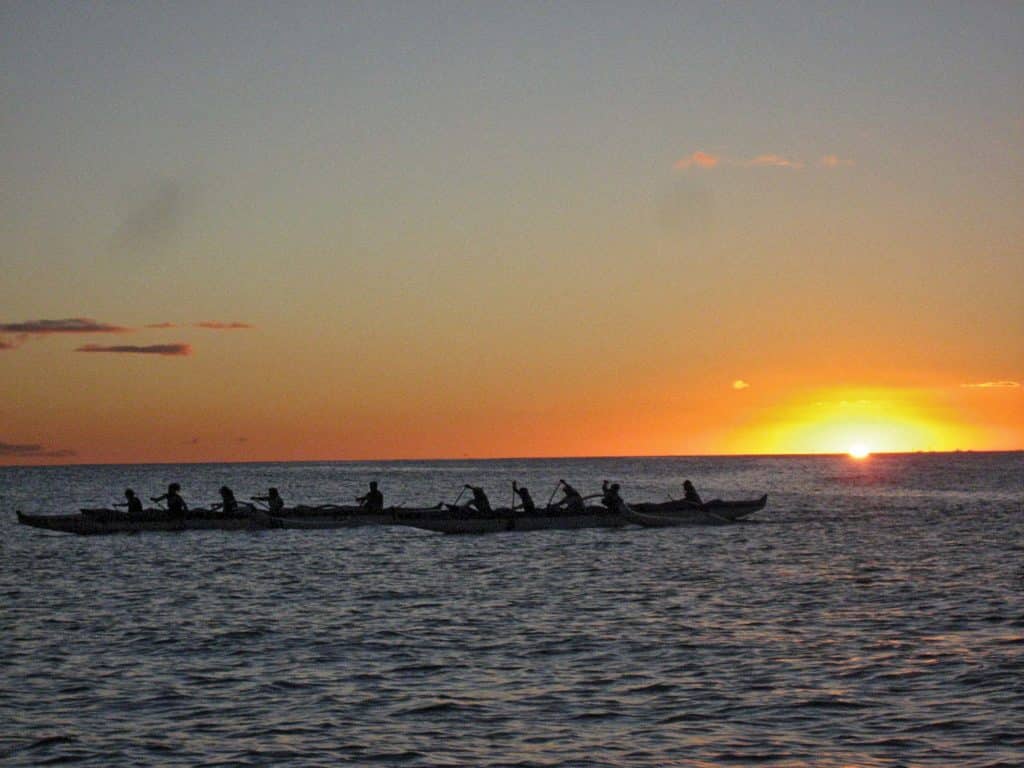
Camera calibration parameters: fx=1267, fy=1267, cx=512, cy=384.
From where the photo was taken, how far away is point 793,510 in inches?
3494

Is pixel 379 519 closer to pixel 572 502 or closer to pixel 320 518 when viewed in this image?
pixel 320 518

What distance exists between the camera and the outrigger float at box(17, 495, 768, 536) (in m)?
59.1

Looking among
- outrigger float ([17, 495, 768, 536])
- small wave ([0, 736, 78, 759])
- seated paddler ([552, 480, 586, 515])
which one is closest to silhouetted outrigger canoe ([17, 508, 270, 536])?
outrigger float ([17, 495, 768, 536])

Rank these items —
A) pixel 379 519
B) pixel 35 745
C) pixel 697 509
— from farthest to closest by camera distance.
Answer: pixel 697 509
pixel 379 519
pixel 35 745

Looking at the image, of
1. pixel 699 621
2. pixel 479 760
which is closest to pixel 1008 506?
pixel 699 621

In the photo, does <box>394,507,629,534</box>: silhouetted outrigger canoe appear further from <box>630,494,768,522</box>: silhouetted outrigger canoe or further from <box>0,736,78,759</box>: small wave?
<box>0,736,78,759</box>: small wave

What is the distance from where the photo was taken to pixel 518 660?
2373cm

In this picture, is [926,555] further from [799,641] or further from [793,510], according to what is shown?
[793,510]

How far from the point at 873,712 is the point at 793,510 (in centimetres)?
7134

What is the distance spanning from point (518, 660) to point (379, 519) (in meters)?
37.6

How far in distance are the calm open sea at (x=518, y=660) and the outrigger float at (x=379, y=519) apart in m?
10.7

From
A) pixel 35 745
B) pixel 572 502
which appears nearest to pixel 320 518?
pixel 572 502

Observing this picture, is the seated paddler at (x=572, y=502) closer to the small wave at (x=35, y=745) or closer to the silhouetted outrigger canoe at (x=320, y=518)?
the silhouetted outrigger canoe at (x=320, y=518)

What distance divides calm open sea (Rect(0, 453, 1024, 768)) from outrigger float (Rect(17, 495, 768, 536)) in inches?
421
